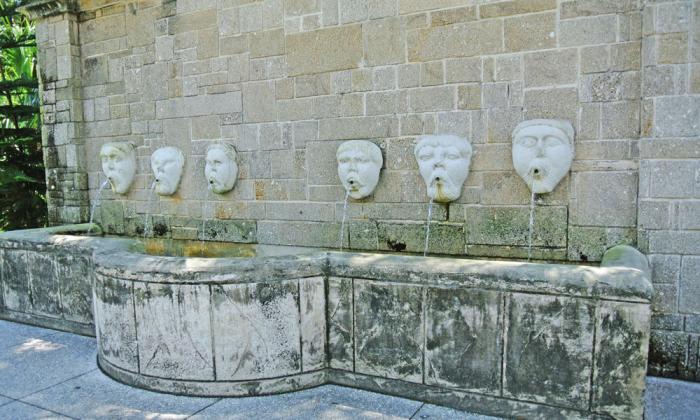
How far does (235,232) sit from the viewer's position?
185 inches

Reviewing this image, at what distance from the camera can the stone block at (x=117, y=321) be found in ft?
9.57

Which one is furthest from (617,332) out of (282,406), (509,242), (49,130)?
(49,130)

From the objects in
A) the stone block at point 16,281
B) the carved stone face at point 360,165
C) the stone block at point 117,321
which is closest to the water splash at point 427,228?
the carved stone face at point 360,165

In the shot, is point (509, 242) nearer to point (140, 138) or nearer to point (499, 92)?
point (499, 92)

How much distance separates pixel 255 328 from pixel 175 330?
17.7 inches

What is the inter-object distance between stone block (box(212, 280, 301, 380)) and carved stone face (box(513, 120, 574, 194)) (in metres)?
1.76

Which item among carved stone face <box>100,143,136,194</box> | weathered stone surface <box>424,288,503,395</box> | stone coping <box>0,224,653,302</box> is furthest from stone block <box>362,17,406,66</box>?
carved stone face <box>100,143,136,194</box>

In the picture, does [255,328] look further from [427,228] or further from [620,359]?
[620,359]

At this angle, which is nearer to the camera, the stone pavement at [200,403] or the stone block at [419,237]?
the stone pavement at [200,403]

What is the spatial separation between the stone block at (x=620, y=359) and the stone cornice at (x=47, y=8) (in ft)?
19.4

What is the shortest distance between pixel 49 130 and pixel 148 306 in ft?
13.1

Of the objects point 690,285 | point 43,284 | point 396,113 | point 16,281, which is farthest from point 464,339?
Answer: point 16,281

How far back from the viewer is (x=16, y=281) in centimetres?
420

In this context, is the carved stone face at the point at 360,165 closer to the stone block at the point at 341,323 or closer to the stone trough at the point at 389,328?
the stone trough at the point at 389,328
